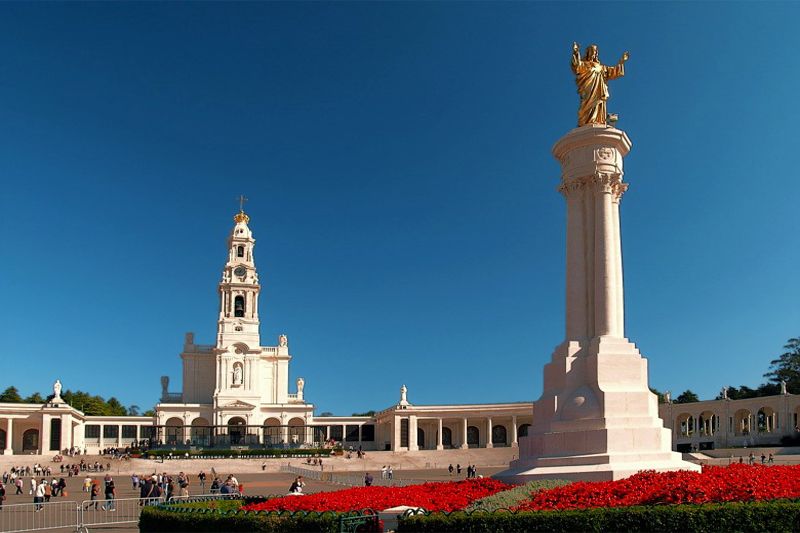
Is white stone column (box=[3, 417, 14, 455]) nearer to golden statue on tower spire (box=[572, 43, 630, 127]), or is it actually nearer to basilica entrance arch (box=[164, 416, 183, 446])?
basilica entrance arch (box=[164, 416, 183, 446])

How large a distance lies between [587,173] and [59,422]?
71435 millimetres

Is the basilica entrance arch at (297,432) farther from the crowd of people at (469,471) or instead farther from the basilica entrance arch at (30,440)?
the crowd of people at (469,471)

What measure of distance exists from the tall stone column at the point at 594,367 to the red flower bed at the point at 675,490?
3101 mm

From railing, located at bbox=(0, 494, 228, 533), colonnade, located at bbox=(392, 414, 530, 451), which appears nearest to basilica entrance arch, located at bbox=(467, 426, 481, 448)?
colonnade, located at bbox=(392, 414, 530, 451)

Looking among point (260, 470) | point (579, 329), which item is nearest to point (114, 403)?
point (260, 470)

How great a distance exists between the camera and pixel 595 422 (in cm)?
2180

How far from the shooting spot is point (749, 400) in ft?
246

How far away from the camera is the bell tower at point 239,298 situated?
9694cm

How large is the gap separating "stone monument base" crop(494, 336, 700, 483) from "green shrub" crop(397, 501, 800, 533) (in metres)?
6.50

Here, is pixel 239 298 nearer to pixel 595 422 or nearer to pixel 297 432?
pixel 297 432

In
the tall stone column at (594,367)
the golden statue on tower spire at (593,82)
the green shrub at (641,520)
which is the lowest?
the green shrub at (641,520)

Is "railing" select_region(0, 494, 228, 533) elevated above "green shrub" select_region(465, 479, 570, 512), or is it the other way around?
"green shrub" select_region(465, 479, 570, 512)

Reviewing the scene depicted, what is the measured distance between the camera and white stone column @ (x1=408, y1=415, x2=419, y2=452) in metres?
85.1

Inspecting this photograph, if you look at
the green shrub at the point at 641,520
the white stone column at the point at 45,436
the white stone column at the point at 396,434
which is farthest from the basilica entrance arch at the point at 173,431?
the green shrub at the point at 641,520
